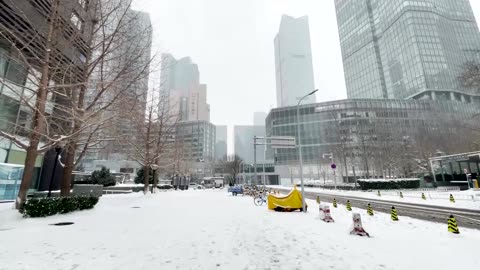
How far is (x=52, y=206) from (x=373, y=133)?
47.1m

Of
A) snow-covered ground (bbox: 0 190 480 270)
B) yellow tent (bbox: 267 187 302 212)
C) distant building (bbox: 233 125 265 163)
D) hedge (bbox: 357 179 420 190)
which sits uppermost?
distant building (bbox: 233 125 265 163)

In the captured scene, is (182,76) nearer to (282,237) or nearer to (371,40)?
(371,40)

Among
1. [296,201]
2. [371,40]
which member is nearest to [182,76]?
[371,40]

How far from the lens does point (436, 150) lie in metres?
39.2

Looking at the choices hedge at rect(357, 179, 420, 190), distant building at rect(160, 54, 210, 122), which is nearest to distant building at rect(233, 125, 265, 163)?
distant building at rect(160, 54, 210, 122)

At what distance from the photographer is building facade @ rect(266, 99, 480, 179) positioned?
4016 cm

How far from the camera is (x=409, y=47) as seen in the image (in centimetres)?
10250

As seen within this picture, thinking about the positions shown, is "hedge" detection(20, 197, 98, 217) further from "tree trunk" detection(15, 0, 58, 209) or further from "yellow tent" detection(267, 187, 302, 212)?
"yellow tent" detection(267, 187, 302, 212)

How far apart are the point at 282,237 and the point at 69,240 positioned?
6.61 m

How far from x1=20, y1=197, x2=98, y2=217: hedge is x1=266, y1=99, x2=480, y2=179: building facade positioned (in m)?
37.6

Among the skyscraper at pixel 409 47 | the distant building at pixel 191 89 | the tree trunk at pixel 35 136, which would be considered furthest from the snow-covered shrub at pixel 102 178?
the skyscraper at pixel 409 47

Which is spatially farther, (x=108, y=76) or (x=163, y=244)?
(x=108, y=76)

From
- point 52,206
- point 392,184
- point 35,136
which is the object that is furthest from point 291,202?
point 392,184

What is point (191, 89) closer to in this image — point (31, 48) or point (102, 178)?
point (102, 178)
